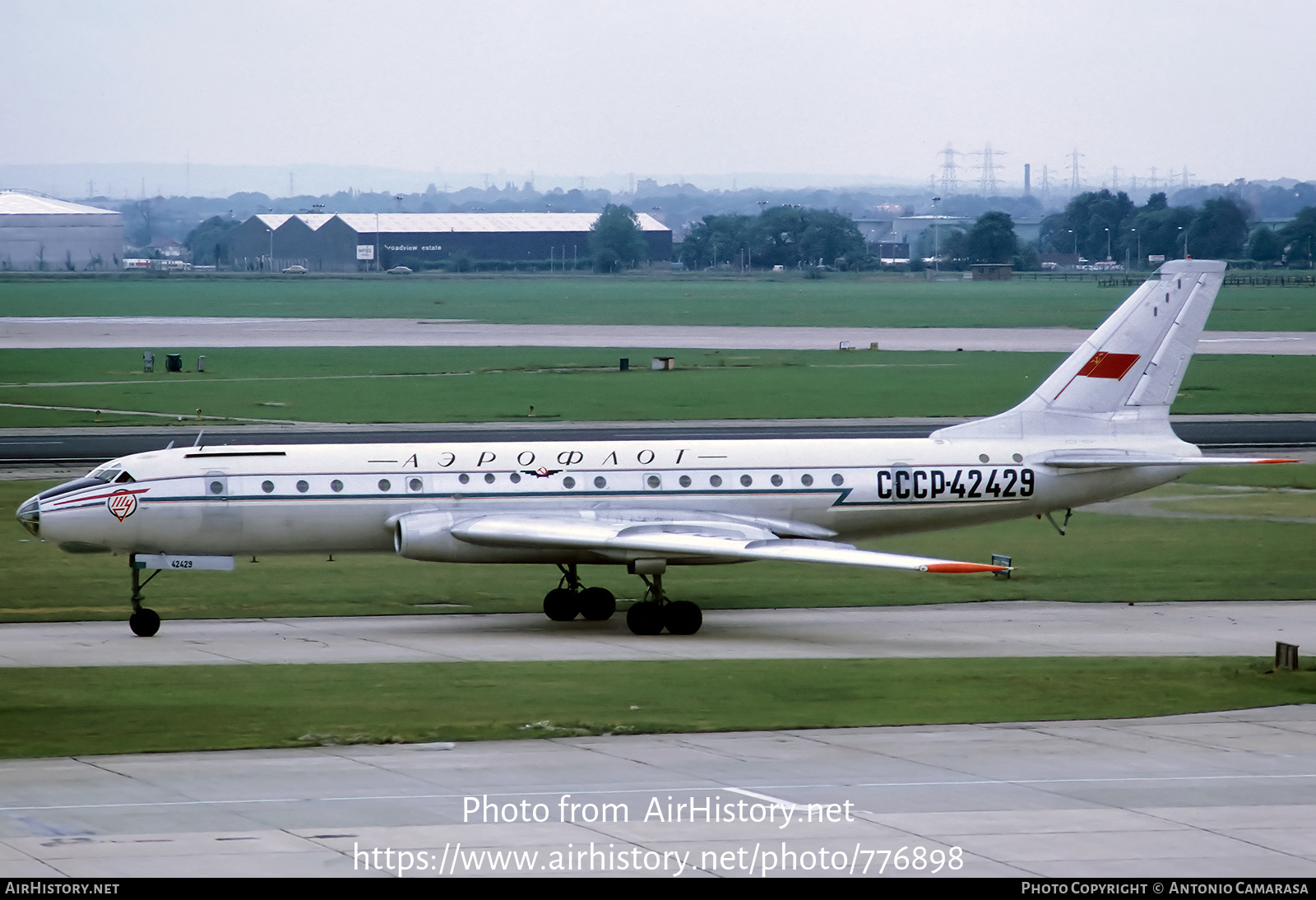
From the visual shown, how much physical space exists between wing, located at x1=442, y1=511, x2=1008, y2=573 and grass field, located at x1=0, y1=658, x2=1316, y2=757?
203 cm

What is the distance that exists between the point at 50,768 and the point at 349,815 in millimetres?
4594

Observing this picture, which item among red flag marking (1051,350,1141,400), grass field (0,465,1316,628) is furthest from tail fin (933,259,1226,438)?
grass field (0,465,1316,628)

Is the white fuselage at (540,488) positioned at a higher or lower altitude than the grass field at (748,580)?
higher

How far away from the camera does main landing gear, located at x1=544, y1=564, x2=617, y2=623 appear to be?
31.3m

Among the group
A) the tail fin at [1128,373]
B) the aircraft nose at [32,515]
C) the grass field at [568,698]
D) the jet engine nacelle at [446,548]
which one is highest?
the tail fin at [1128,373]

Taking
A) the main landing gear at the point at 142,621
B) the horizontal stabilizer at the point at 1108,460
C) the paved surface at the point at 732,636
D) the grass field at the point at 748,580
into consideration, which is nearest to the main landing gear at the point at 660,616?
the paved surface at the point at 732,636

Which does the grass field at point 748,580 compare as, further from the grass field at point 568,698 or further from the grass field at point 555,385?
the grass field at point 555,385

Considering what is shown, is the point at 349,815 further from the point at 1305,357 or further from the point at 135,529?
the point at 1305,357

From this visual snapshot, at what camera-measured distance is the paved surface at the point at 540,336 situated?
108000 millimetres

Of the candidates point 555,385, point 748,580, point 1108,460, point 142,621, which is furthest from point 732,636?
point 555,385

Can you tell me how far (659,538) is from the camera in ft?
95.5

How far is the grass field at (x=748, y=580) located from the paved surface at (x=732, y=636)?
931 mm

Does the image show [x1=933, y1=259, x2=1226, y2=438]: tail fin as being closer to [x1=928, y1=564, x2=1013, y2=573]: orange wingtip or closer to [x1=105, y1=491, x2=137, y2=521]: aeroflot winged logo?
[x1=928, y1=564, x2=1013, y2=573]: orange wingtip
